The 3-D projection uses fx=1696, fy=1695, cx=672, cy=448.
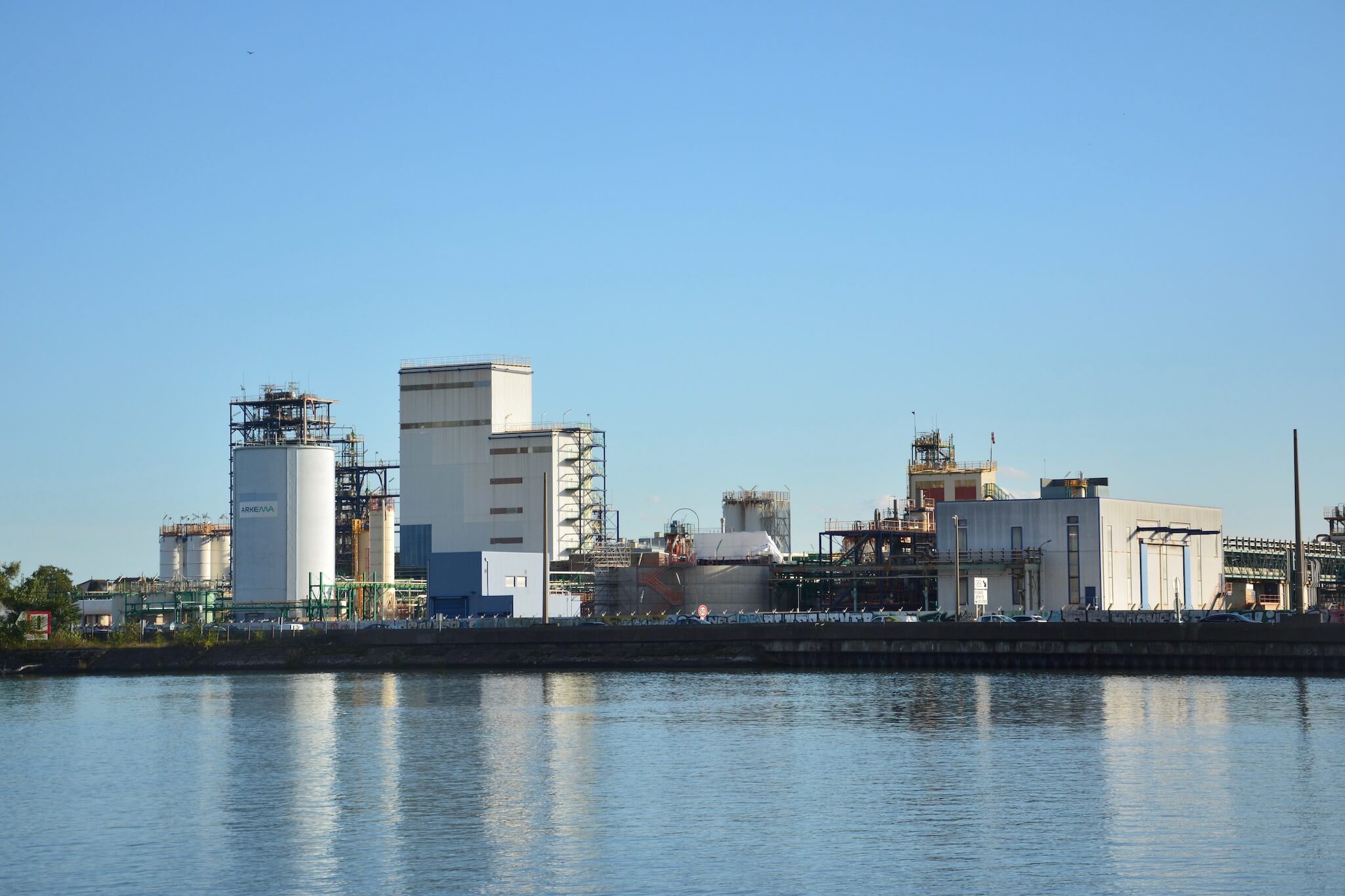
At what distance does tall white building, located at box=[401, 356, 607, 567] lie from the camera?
416 feet

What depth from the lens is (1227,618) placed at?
86938 millimetres

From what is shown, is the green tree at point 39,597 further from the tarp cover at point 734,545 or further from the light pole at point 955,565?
the light pole at point 955,565

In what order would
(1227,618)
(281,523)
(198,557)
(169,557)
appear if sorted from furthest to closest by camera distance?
(169,557) → (198,557) → (281,523) → (1227,618)

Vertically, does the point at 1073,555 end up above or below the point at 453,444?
below

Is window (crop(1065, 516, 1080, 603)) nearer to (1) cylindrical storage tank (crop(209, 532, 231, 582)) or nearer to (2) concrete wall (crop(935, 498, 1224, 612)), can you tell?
(2) concrete wall (crop(935, 498, 1224, 612))

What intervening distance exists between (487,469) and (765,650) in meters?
43.9

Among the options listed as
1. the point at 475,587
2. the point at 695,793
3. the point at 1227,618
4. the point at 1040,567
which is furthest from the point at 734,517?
the point at 695,793

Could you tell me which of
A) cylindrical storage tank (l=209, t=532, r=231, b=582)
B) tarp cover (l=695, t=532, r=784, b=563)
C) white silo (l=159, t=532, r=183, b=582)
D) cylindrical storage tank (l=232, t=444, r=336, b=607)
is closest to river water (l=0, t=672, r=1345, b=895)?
cylindrical storage tank (l=232, t=444, r=336, b=607)

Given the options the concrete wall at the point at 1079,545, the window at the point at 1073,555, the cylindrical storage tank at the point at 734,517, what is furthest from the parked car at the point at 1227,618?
the cylindrical storage tank at the point at 734,517

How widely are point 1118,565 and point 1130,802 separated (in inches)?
2660

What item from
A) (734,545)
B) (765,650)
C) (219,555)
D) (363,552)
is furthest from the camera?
(219,555)

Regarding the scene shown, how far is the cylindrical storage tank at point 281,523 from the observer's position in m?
115

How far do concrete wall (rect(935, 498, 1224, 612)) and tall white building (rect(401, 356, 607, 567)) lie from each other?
30.7 m

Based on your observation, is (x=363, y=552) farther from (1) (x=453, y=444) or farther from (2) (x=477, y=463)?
(2) (x=477, y=463)
